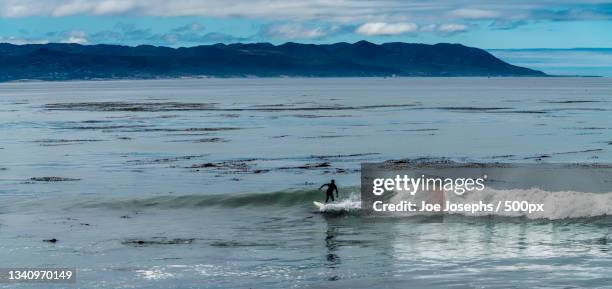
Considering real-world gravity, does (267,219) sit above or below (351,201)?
below

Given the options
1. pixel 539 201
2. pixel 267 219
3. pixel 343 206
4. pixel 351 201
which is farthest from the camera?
pixel 351 201

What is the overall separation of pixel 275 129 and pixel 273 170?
28860 mm

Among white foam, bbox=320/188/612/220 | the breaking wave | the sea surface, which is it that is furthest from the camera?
the breaking wave

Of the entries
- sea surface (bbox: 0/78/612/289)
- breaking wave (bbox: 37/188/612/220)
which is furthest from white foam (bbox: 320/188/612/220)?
sea surface (bbox: 0/78/612/289)

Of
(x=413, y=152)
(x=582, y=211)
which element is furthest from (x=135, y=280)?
(x=413, y=152)

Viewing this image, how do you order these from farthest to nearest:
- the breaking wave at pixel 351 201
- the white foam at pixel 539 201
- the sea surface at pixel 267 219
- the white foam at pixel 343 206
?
the white foam at pixel 343 206, the breaking wave at pixel 351 201, the white foam at pixel 539 201, the sea surface at pixel 267 219

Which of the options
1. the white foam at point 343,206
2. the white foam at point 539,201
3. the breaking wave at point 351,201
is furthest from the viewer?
the white foam at point 343,206

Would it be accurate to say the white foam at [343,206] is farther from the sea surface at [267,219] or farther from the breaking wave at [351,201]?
the sea surface at [267,219]

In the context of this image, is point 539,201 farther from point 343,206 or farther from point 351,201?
point 343,206

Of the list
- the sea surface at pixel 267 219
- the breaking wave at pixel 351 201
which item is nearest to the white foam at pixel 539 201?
the breaking wave at pixel 351 201

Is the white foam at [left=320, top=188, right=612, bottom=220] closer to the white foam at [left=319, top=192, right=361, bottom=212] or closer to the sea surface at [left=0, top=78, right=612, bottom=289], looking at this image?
the white foam at [left=319, top=192, right=361, bottom=212]

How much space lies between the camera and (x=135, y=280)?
76.9ft

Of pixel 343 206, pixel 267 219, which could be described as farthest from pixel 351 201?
pixel 267 219

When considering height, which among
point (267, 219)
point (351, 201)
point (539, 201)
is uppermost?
point (539, 201)
